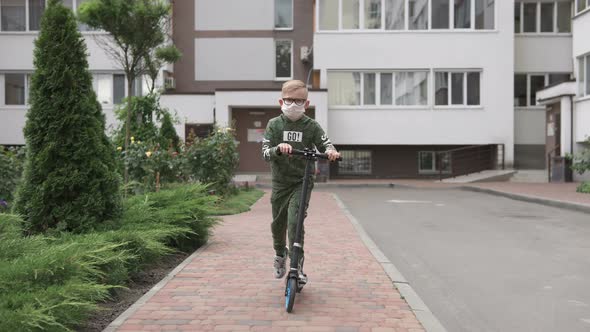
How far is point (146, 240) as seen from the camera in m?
5.93

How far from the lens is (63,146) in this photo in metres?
6.30

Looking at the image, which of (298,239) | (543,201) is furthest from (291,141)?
(543,201)

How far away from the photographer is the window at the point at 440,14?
1046 inches

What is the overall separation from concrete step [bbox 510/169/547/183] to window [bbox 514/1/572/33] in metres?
7.38

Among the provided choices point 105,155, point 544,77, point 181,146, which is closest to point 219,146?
point 181,146

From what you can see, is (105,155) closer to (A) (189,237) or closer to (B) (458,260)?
(A) (189,237)

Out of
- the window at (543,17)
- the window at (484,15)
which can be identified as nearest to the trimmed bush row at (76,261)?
the window at (484,15)

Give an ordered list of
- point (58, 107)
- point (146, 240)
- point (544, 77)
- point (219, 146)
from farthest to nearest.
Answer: point (544, 77) → point (219, 146) → point (58, 107) → point (146, 240)

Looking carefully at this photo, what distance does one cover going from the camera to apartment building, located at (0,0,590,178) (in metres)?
26.3

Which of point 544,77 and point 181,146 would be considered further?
point 544,77

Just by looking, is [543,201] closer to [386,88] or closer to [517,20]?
[386,88]

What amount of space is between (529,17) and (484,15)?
11.7 feet

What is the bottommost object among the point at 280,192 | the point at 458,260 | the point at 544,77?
the point at 458,260

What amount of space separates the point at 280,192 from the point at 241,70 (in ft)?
80.0
